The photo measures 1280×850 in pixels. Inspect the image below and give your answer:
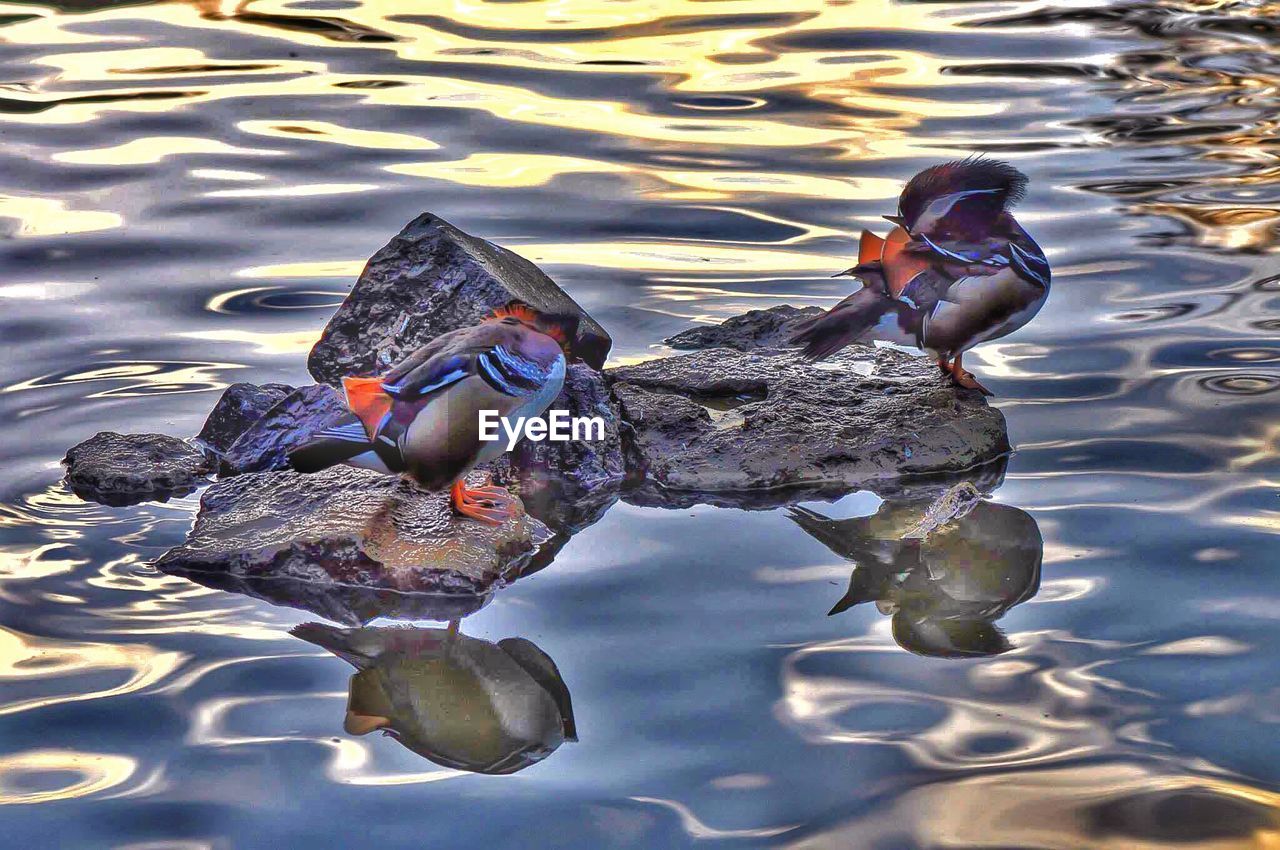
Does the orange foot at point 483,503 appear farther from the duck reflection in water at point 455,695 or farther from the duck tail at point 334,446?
the duck reflection in water at point 455,695

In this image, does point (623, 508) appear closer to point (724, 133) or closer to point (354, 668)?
point (354, 668)

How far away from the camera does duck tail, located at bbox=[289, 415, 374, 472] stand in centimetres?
426

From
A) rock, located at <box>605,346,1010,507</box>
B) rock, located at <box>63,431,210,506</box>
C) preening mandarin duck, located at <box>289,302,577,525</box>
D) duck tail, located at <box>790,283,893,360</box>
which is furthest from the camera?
duck tail, located at <box>790,283,893,360</box>

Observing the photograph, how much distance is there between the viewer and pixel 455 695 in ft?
12.7

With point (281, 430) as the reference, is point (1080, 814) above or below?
below

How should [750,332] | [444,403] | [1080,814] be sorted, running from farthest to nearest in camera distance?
[750,332] < [444,403] < [1080,814]

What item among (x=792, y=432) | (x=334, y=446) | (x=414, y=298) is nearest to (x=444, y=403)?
(x=334, y=446)

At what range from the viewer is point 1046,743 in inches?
144

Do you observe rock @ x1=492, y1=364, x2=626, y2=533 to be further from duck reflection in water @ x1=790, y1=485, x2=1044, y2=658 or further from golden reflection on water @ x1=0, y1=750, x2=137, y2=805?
golden reflection on water @ x1=0, y1=750, x2=137, y2=805

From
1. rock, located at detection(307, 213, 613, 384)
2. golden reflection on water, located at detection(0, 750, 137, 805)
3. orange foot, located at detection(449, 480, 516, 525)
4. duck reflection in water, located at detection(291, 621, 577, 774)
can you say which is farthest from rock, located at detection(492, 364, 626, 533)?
golden reflection on water, located at detection(0, 750, 137, 805)

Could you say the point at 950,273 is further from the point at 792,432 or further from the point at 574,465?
the point at 574,465

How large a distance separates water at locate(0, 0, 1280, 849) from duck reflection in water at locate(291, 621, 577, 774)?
2.8 inches

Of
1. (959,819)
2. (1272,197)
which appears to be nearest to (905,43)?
(1272,197)

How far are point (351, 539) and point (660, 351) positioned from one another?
7.16ft
